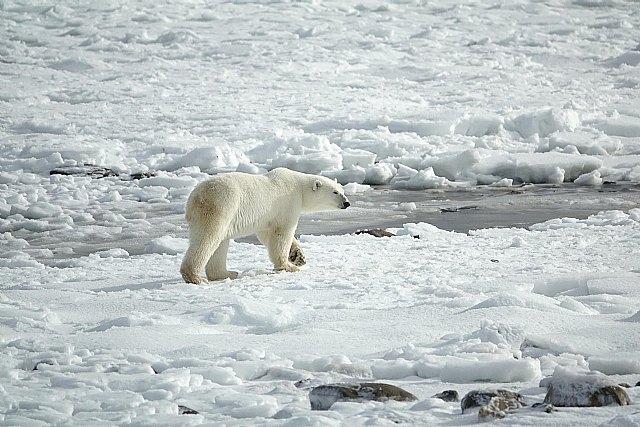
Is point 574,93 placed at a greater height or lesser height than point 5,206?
greater

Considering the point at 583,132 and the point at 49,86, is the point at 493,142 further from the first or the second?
the point at 49,86

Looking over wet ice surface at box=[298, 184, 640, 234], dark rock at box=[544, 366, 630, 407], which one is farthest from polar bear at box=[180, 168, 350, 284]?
dark rock at box=[544, 366, 630, 407]

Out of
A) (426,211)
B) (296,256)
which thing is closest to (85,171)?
(426,211)

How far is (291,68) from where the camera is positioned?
20.1 metres

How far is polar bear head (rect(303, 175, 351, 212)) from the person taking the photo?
6.60m

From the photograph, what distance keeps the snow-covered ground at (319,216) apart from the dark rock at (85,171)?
25cm

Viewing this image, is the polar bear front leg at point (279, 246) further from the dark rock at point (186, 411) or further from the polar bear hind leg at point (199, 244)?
the dark rock at point (186, 411)

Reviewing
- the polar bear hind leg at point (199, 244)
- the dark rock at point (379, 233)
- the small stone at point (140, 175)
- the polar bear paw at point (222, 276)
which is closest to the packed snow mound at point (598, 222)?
the dark rock at point (379, 233)

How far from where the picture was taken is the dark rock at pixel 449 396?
9.37 feet

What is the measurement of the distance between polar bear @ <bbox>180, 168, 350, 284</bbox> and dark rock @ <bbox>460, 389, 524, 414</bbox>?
312 centimetres

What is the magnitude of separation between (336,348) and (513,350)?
0.76m

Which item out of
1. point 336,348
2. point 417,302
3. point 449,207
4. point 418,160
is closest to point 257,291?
point 417,302

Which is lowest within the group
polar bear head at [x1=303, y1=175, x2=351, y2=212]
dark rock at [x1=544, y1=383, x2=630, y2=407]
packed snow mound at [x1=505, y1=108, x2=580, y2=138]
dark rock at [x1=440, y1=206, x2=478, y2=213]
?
dark rock at [x1=440, y1=206, x2=478, y2=213]

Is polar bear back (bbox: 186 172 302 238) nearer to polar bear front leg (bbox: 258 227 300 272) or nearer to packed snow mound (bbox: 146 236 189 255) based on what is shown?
polar bear front leg (bbox: 258 227 300 272)
